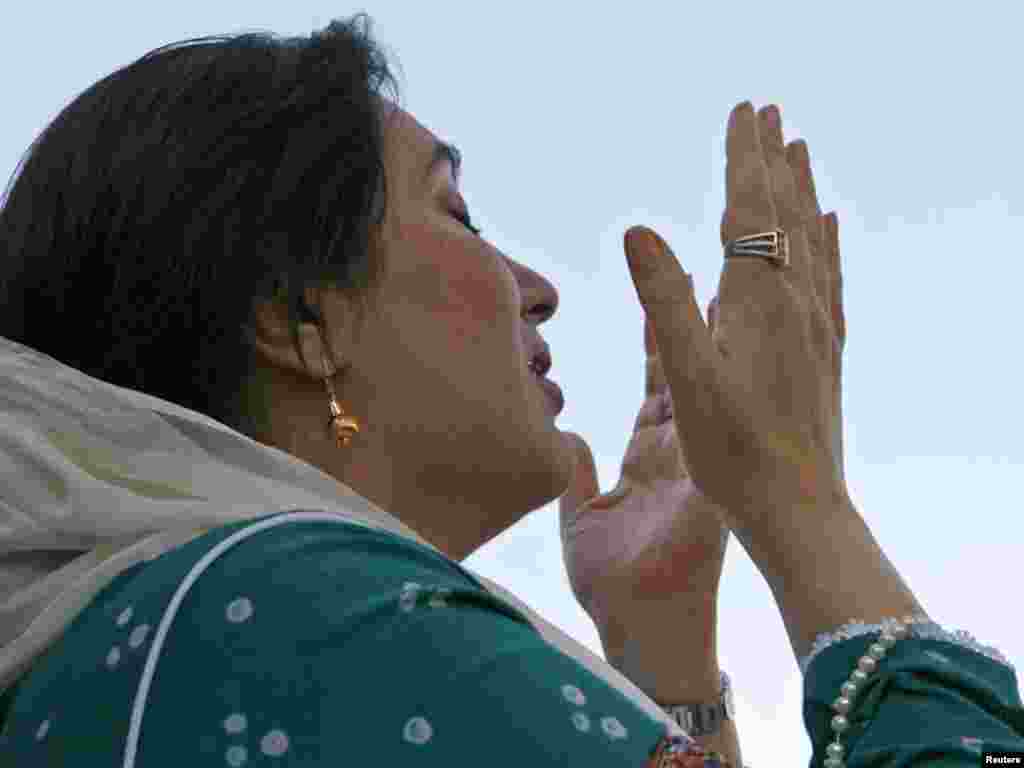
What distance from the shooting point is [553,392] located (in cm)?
239

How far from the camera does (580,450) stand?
3.10 meters

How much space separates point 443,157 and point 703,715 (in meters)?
1.10

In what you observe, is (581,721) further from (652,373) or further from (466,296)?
(652,373)

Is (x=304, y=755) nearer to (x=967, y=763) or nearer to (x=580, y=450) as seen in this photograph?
(x=967, y=763)

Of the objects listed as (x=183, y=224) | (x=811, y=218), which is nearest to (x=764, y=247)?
(x=811, y=218)

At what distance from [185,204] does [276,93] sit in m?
0.25

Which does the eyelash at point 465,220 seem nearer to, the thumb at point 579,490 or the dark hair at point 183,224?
the dark hair at point 183,224

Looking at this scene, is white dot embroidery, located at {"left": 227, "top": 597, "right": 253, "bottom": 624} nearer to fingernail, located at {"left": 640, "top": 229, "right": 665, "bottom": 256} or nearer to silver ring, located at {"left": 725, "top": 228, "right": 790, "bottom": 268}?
fingernail, located at {"left": 640, "top": 229, "right": 665, "bottom": 256}

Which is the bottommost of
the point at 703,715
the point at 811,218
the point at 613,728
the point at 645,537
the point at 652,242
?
the point at 703,715

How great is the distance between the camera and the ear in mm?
1955

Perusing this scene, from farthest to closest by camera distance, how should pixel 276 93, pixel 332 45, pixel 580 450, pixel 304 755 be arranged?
pixel 580 450, pixel 332 45, pixel 276 93, pixel 304 755

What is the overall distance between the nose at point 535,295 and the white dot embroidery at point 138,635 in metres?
1.19

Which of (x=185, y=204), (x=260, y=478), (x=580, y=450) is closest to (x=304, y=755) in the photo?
(x=260, y=478)

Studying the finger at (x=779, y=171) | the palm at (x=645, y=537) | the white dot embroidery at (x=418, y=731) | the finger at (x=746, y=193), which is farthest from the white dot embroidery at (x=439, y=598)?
the palm at (x=645, y=537)
